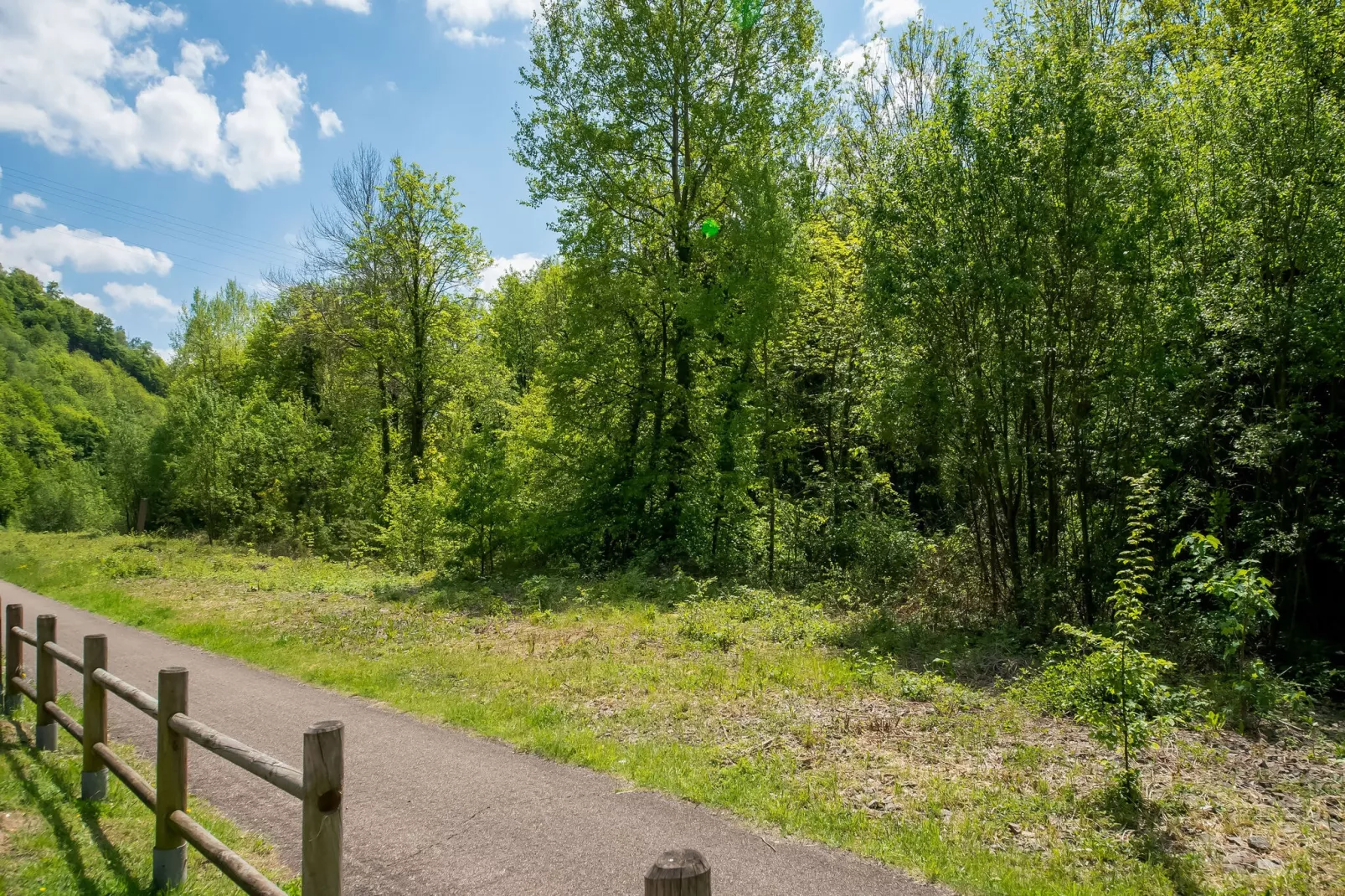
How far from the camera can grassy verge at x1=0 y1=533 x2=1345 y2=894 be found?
480 centimetres

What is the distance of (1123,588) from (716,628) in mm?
6596

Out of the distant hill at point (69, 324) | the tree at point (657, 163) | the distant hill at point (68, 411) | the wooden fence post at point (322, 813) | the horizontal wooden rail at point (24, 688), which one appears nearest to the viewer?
the wooden fence post at point (322, 813)

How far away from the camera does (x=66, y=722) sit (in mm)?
6199

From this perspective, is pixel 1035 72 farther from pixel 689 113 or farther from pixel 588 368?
pixel 588 368

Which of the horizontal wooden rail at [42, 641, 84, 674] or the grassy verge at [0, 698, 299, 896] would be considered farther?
the horizontal wooden rail at [42, 641, 84, 674]

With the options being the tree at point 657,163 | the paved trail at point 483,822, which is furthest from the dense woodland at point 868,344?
the paved trail at point 483,822

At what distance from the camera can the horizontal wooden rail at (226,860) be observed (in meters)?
3.28

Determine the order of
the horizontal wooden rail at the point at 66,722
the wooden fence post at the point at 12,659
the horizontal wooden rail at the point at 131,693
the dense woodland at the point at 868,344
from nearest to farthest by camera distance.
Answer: the horizontal wooden rail at the point at 131,693 → the horizontal wooden rail at the point at 66,722 → the wooden fence post at the point at 12,659 → the dense woodland at the point at 868,344

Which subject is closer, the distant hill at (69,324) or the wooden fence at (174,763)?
the wooden fence at (174,763)

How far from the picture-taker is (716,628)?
458 inches

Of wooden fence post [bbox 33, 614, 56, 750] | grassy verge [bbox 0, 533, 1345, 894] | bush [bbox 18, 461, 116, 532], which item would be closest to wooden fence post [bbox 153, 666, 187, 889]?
grassy verge [bbox 0, 533, 1345, 894]

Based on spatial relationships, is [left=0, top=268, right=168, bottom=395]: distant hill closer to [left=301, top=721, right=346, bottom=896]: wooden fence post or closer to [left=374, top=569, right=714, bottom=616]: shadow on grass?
[left=374, top=569, right=714, bottom=616]: shadow on grass

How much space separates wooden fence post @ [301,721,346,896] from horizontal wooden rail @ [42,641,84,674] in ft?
12.7

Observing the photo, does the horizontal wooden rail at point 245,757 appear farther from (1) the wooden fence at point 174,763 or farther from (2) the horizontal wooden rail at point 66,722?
(2) the horizontal wooden rail at point 66,722
